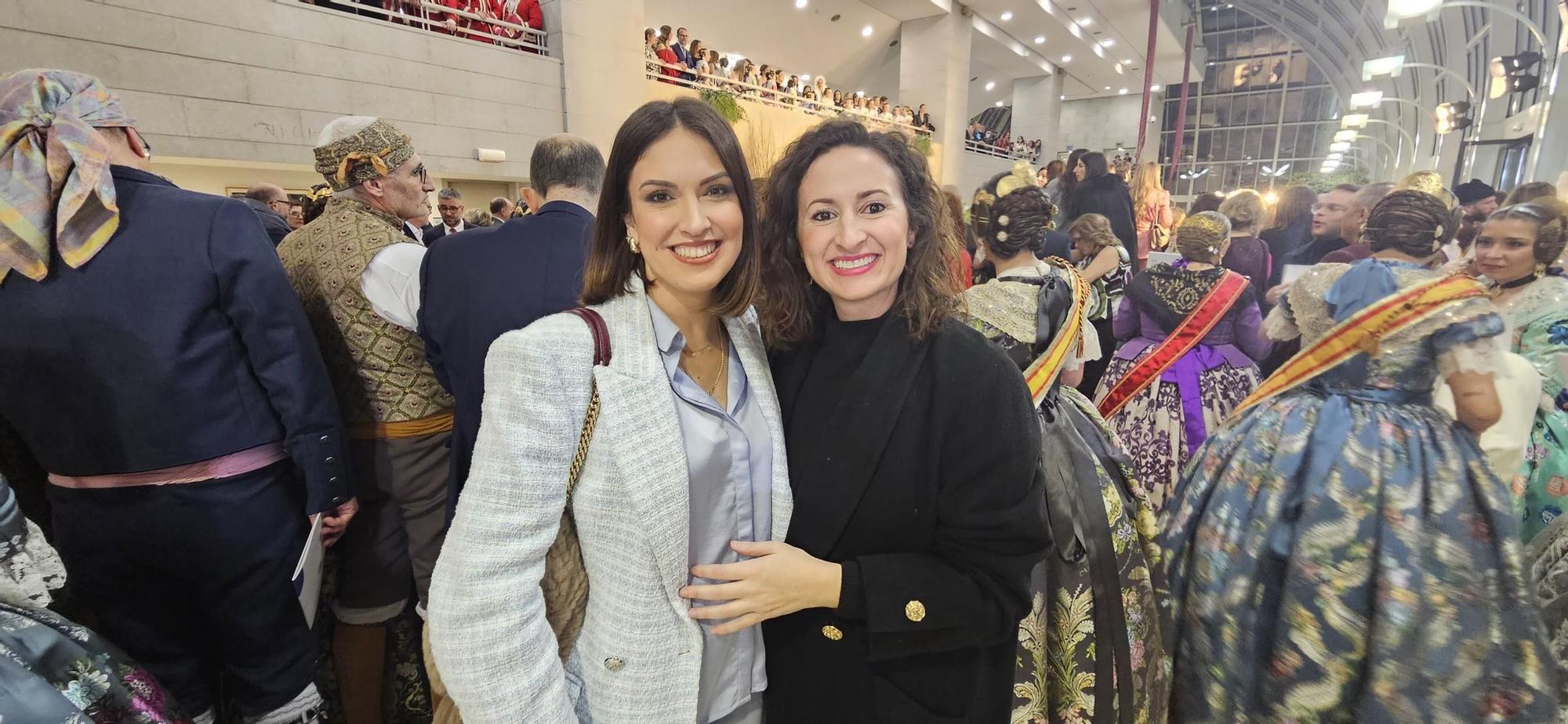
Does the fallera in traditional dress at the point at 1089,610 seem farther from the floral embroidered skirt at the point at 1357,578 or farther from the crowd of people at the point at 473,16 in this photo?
the crowd of people at the point at 473,16

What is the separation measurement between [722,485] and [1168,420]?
2644mm

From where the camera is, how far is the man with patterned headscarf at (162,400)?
145 cm

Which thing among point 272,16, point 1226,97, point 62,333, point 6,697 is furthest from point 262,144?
point 1226,97

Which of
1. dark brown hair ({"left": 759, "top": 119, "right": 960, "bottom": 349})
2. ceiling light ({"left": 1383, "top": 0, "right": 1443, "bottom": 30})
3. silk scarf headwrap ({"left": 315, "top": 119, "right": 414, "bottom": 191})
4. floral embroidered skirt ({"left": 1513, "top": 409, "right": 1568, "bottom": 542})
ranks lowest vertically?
floral embroidered skirt ({"left": 1513, "top": 409, "right": 1568, "bottom": 542})

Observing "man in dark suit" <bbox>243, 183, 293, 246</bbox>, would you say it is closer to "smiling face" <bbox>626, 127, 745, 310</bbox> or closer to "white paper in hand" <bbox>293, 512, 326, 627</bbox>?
"white paper in hand" <bbox>293, 512, 326, 627</bbox>

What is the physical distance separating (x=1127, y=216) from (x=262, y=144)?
878 cm

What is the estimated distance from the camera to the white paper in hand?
1484 mm

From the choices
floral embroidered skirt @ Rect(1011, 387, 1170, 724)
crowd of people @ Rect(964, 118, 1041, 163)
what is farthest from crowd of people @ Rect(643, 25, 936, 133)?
floral embroidered skirt @ Rect(1011, 387, 1170, 724)

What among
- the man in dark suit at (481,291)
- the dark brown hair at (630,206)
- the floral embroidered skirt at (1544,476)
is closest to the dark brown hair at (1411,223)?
the floral embroidered skirt at (1544,476)

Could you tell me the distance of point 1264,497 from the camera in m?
1.66

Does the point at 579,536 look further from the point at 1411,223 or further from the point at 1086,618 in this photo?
the point at 1411,223

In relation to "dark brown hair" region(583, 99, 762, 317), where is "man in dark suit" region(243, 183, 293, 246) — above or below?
above

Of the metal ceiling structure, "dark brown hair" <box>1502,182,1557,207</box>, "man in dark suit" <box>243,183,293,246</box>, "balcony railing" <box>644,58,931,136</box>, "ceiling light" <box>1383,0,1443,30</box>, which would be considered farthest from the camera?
"balcony railing" <box>644,58,931,136</box>

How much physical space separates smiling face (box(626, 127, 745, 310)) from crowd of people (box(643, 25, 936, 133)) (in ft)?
26.4
